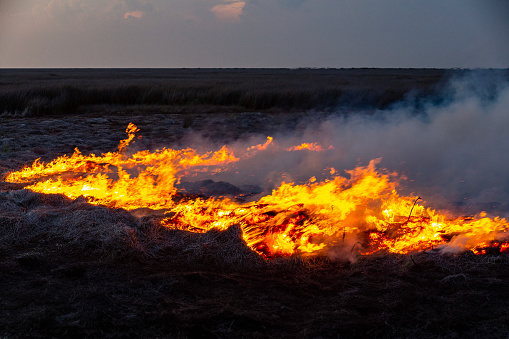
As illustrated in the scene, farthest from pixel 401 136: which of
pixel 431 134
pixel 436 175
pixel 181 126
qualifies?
pixel 181 126

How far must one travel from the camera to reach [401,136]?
34.0ft

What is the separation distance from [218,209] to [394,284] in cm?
215

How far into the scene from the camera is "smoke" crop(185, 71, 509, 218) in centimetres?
637

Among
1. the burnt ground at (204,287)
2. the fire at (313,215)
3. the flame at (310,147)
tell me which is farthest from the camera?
the flame at (310,147)

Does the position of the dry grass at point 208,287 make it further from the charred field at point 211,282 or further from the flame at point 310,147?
the flame at point 310,147

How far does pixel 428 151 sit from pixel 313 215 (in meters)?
5.04

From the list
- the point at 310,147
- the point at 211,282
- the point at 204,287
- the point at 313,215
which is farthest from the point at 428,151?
the point at 204,287

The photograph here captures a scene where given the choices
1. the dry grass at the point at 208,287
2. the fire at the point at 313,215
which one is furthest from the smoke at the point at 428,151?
the dry grass at the point at 208,287

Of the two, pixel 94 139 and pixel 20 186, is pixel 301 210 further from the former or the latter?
pixel 94 139

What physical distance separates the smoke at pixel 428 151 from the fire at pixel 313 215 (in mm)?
601

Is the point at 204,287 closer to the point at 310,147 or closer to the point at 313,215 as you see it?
the point at 313,215

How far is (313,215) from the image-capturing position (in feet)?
15.5

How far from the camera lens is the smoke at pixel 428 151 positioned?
6.37 meters

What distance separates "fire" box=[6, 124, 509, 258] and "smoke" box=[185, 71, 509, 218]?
23.7 inches
